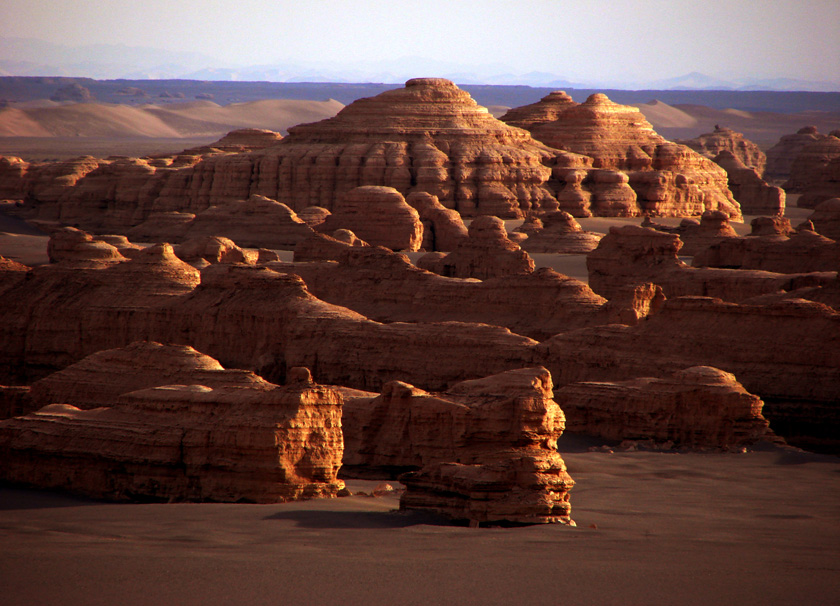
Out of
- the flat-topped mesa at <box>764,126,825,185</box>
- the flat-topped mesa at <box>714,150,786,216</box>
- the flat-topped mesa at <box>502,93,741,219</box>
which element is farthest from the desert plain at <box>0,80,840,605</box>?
the flat-topped mesa at <box>764,126,825,185</box>

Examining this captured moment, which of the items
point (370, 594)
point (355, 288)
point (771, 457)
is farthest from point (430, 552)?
point (355, 288)

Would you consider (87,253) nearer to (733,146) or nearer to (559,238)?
(559,238)

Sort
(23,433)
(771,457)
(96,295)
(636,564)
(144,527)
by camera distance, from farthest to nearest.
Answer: (96,295), (771,457), (23,433), (144,527), (636,564)

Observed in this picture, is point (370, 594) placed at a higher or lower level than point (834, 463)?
higher

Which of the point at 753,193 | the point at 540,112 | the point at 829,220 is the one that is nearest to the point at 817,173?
the point at 753,193

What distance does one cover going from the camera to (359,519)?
1753 centimetres

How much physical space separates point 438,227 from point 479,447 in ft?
136

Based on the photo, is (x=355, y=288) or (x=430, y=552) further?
(x=355, y=288)

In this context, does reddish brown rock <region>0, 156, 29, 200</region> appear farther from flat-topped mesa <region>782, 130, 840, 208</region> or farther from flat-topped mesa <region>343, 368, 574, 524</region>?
flat-topped mesa <region>343, 368, 574, 524</region>

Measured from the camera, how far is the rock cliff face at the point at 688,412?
24.8m

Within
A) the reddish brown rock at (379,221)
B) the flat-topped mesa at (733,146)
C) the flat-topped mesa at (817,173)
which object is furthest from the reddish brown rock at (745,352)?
the flat-topped mesa at (733,146)

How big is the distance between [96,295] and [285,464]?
16.6 m

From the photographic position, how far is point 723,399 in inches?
977

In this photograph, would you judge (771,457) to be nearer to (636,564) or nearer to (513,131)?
Answer: (636,564)
